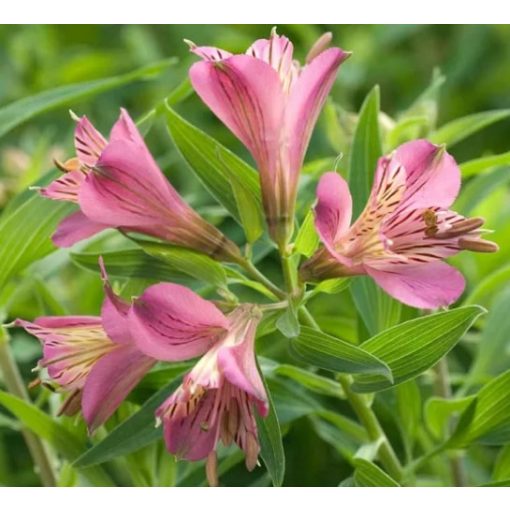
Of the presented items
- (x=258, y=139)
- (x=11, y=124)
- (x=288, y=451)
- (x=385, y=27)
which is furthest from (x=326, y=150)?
(x=258, y=139)

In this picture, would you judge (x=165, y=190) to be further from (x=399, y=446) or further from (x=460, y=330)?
(x=399, y=446)

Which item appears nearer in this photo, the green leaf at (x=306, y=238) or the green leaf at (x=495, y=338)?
the green leaf at (x=306, y=238)

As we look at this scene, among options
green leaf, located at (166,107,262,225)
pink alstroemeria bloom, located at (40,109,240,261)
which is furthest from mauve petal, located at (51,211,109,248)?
green leaf, located at (166,107,262,225)

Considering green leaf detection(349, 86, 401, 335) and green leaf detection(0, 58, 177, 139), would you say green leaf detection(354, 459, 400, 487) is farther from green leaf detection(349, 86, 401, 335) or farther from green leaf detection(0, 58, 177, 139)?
green leaf detection(0, 58, 177, 139)

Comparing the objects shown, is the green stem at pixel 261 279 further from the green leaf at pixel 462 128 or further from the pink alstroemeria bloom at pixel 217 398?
the green leaf at pixel 462 128

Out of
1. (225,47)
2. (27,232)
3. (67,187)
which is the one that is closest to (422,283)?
(67,187)

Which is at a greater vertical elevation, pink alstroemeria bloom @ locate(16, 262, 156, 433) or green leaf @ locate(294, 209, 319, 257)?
green leaf @ locate(294, 209, 319, 257)

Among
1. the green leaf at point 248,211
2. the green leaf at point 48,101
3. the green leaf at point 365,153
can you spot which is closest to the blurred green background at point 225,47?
the green leaf at point 48,101
